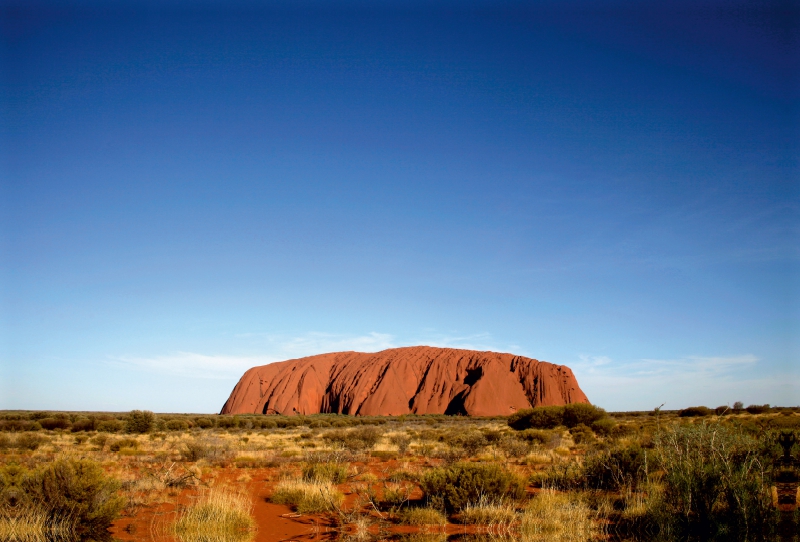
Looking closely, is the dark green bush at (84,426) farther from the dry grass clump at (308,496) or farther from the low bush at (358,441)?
the dry grass clump at (308,496)

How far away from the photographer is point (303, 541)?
6.08 m

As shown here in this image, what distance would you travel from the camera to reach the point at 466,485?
7.60m

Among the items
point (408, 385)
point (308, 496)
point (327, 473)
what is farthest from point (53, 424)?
point (408, 385)

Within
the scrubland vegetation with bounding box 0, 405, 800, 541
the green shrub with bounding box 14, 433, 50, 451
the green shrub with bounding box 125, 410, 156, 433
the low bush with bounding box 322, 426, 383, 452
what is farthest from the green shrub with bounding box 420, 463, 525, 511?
the green shrub with bounding box 125, 410, 156, 433

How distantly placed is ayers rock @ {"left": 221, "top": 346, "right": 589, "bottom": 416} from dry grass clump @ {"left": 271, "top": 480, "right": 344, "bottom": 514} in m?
55.8

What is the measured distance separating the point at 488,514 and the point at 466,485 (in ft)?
3.10

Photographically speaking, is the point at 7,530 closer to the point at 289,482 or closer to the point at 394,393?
the point at 289,482

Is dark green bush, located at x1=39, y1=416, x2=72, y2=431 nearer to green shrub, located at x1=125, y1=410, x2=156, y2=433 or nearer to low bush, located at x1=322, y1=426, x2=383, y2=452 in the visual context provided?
green shrub, located at x1=125, y1=410, x2=156, y2=433

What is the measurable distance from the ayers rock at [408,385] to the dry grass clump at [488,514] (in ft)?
187

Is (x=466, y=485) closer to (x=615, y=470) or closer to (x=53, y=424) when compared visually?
(x=615, y=470)

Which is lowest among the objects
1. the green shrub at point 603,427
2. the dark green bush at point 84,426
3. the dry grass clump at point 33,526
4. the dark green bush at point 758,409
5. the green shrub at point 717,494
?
the dark green bush at point 84,426

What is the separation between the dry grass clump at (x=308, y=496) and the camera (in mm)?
7816

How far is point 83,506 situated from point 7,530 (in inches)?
31.6

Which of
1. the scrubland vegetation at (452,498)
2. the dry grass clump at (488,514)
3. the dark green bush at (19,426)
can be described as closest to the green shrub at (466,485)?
the scrubland vegetation at (452,498)
